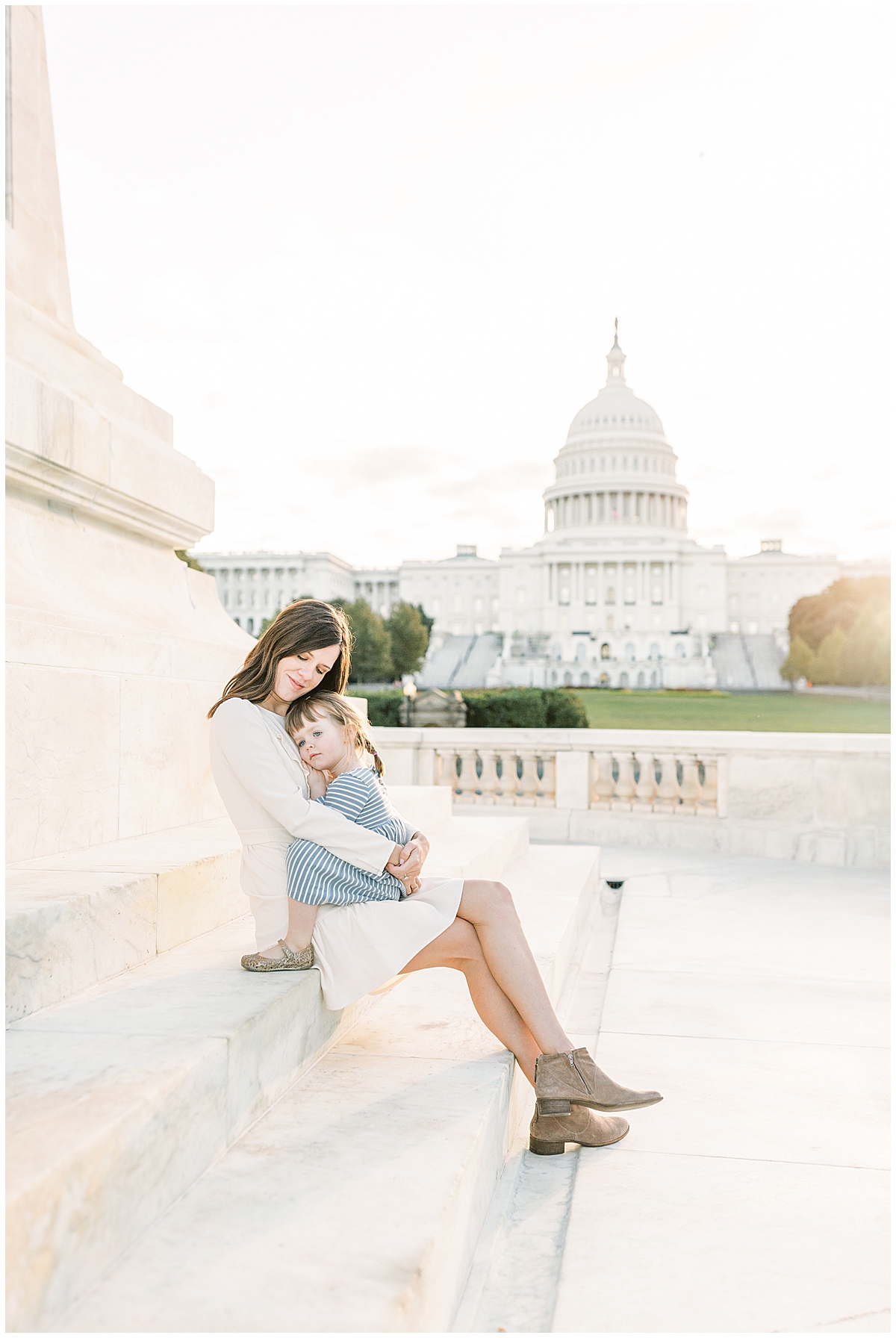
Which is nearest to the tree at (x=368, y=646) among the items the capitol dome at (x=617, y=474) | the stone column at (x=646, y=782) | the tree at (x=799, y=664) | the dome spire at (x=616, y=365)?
the tree at (x=799, y=664)

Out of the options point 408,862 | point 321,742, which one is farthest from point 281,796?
point 408,862

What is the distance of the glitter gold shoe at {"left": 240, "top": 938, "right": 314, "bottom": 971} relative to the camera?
2600 mm

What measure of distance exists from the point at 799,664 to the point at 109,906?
58.6 m

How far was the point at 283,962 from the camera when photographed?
8.54 ft

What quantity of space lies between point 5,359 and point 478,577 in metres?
92.8

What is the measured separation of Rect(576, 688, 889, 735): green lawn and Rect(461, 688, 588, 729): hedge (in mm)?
3731

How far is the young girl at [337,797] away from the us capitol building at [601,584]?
236 feet

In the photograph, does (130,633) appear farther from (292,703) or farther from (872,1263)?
(872,1263)

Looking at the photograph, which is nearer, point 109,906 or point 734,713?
point 109,906

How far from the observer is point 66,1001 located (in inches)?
94.5

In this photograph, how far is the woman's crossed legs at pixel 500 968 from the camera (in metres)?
2.64

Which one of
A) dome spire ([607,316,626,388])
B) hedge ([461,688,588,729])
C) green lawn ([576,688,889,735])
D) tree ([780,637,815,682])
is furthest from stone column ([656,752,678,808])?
dome spire ([607,316,626,388])

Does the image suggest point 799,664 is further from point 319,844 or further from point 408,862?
point 319,844

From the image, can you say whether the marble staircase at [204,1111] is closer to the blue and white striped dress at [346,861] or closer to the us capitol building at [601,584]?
the blue and white striped dress at [346,861]
